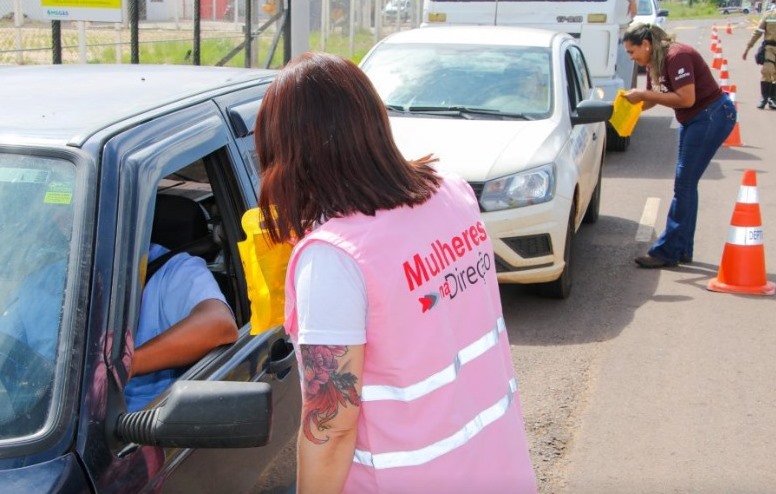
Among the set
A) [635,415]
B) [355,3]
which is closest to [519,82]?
[635,415]

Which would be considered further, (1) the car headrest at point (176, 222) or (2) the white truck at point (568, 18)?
(2) the white truck at point (568, 18)

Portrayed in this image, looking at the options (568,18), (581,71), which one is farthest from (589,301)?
(568,18)

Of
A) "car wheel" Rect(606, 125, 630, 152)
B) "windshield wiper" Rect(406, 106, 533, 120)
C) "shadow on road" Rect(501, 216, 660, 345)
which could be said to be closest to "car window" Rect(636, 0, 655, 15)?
"car wheel" Rect(606, 125, 630, 152)

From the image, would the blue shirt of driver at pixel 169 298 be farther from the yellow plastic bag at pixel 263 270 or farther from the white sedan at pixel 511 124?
the white sedan at pixel 511 124

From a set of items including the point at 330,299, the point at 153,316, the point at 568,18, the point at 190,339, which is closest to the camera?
the point at 330,299

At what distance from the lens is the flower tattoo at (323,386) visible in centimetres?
190

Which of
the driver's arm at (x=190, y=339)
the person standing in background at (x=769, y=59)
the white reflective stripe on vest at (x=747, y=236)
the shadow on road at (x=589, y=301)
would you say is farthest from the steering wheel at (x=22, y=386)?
the person standing in background at (x=769, y=59)

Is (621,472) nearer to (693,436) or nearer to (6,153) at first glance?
(693,436)

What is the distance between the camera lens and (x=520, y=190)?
624 cm

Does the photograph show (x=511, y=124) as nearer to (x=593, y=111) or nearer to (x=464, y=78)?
(x=593, y=111)

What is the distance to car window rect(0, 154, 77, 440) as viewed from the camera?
1.99 m

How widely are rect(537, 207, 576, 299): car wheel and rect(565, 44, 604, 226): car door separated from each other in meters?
0.39

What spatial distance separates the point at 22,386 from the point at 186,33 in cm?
1663

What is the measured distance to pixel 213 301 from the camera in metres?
2.60
